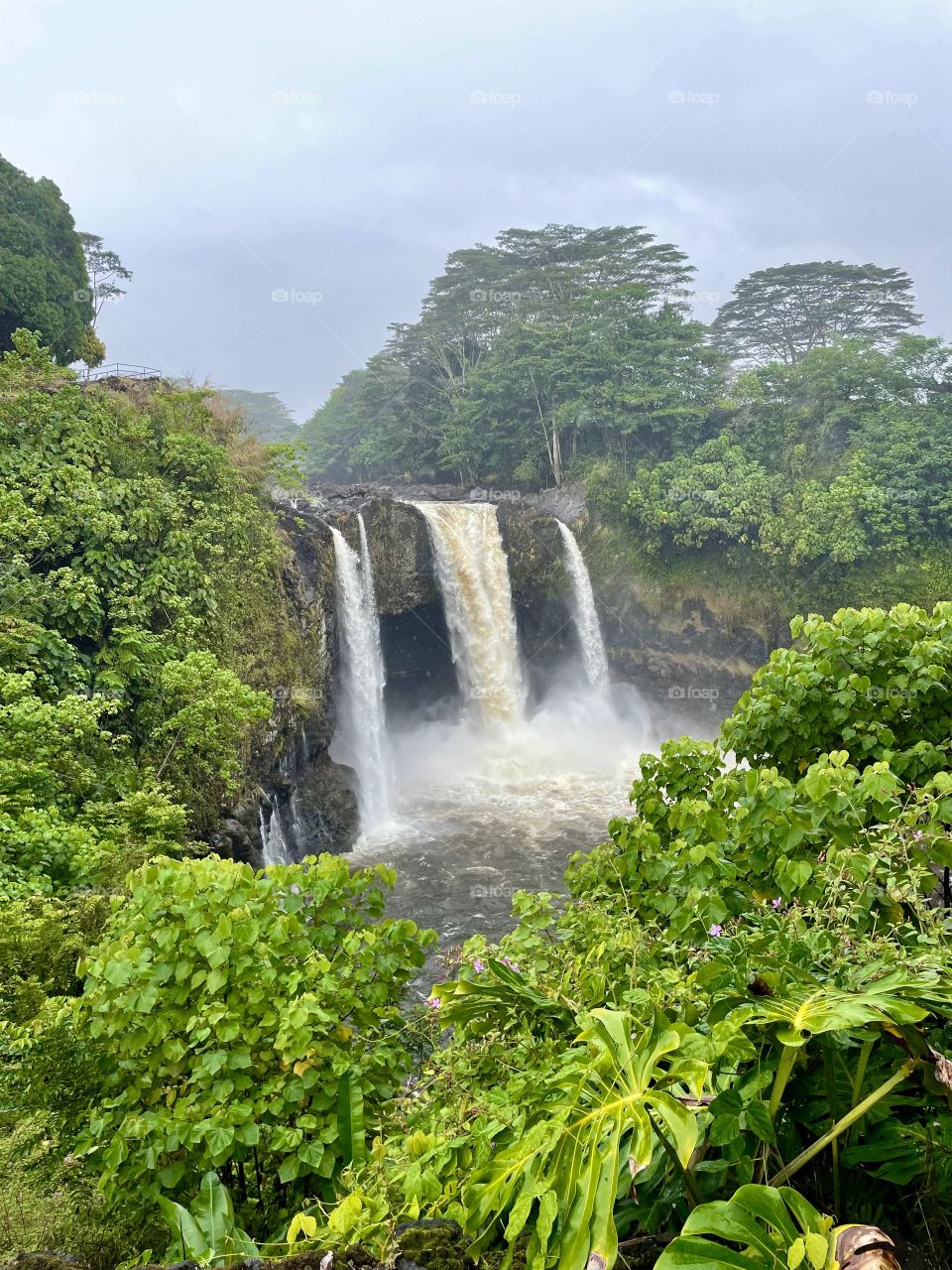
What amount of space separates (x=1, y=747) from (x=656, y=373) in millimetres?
23096

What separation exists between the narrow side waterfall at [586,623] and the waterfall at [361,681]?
6.57m

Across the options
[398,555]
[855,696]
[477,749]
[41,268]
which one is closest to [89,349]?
[41,268]

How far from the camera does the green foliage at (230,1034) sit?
2.21 m

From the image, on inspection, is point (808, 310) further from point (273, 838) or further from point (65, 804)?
point (65, 804)

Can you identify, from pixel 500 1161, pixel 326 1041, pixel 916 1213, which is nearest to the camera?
pixel 500 1161

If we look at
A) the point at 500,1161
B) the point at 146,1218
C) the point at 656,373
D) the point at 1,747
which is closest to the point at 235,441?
the point at 1,747

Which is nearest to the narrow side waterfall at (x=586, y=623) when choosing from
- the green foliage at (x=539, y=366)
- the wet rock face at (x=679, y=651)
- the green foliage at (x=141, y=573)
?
the wet rock face at (x=679, y=651)

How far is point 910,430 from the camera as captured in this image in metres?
20.7

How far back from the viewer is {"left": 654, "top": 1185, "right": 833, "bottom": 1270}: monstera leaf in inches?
40.1

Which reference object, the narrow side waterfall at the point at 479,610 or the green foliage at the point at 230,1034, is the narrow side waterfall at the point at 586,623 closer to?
the narrow side waterfall at the point at 479,610

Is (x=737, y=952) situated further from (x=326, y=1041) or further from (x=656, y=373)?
(x=656, y=373)

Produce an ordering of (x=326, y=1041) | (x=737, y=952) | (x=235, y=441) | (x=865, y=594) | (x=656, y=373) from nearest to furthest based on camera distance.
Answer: (x=737, y=952) → (x=326, y=1041) → (x=235, y=441) → (x=865, y=594) → (x=656, y=373)

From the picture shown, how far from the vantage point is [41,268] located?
16.8 m

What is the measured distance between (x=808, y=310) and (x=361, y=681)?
2571 centimetres
